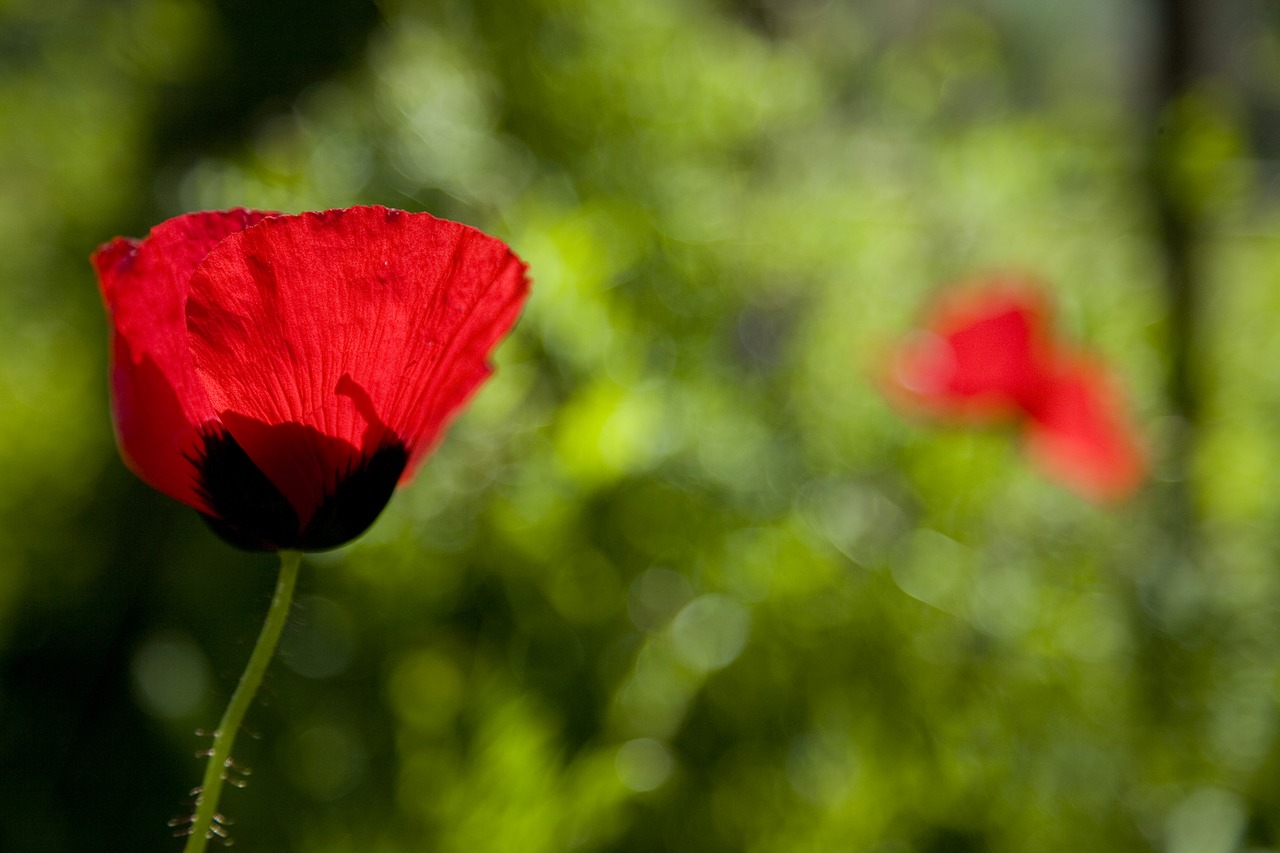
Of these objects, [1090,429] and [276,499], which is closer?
[276,499]

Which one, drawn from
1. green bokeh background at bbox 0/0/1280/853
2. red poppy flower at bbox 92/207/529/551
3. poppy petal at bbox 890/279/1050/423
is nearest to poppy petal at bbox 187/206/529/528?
red poppy flower at bbox 92/207/529/551

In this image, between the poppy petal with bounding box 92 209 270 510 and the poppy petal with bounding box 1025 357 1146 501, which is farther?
the poppy petal with bounding box 1025 357 1146 501

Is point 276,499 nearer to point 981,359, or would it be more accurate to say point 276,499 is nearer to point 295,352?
point 295,352

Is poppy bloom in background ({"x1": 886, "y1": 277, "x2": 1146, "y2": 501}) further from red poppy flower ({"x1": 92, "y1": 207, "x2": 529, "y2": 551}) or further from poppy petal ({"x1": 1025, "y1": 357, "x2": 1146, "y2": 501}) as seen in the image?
red poppy flower ({"x1": 92, "y1": 207, "x2": 529, "y2": 551})

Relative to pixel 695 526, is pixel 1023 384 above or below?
above

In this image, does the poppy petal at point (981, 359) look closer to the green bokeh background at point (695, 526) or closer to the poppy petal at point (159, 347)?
the green bokeh background at point (695, 526)

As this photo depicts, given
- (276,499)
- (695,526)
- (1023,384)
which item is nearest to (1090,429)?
(1023,384)

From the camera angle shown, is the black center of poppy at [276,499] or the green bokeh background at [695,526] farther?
the green bokeh background at [695,526]

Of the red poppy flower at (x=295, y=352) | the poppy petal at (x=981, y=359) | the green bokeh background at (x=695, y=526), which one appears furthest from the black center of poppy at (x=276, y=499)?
the poppy petal at (x=981, y=359)
